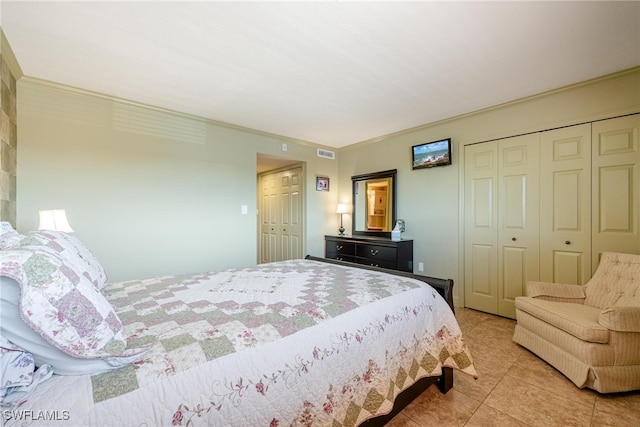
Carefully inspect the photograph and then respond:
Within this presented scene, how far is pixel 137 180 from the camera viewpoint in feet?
9.64

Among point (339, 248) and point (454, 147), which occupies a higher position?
point (454, 147)

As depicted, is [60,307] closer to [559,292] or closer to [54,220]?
[54,220]

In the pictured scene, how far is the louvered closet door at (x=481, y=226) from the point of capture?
312 centimetres

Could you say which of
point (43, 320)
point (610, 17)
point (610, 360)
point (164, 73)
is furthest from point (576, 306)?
point (164, 73)

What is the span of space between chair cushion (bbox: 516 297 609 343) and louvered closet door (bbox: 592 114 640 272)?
71 centimetres

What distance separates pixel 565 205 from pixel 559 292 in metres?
0.91

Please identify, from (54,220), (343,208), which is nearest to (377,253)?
(343,208)

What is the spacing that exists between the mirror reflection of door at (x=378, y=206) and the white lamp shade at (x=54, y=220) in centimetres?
365

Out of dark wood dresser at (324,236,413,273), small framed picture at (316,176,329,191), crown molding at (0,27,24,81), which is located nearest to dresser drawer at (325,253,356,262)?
dark wood dresser at (324,236,413,273)

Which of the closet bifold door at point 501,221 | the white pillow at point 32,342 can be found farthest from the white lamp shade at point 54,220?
the closet bifold door at point 501,221

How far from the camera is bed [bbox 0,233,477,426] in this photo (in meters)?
0.77

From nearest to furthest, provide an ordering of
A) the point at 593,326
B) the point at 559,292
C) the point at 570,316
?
1. the point at 593,326
2. the point at 570,316
3. the point at 559,292

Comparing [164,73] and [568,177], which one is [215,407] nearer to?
[164,73]

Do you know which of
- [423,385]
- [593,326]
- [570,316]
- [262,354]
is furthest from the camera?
[570,316]
